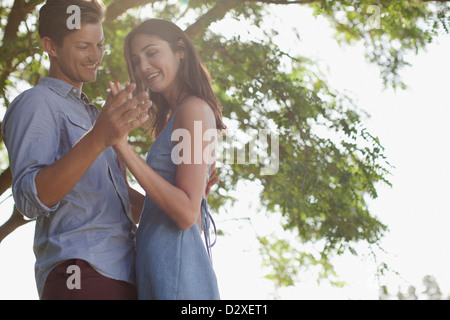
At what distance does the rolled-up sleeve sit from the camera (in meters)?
1.66

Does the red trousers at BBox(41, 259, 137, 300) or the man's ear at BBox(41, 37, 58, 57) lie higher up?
the man's ear at BBox(41, 37, 58, 57)

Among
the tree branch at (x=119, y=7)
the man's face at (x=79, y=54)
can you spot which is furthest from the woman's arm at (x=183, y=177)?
the tree branch at (x=119, y=7)

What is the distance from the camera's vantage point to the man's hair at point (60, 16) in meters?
2.04

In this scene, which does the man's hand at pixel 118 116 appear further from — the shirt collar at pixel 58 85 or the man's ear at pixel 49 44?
the man's ear at pixel 49 44

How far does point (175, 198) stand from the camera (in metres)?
1.69

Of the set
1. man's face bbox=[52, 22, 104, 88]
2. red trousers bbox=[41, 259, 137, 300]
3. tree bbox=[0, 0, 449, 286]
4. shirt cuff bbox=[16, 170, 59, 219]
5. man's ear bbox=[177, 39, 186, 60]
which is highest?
tree bbox=[0, 0, 449, 286]

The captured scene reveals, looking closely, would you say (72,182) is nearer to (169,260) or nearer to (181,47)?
(169,260)

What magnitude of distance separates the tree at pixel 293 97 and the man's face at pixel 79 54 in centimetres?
323

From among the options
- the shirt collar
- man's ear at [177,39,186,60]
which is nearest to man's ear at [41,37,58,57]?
the shirt collar

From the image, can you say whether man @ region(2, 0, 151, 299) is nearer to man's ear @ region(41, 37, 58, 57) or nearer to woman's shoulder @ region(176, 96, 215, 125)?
man's ear @ region(41, 37, 58, 57)

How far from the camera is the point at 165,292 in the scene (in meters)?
1.73

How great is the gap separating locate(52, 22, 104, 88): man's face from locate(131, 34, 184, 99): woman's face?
0.15 meters
